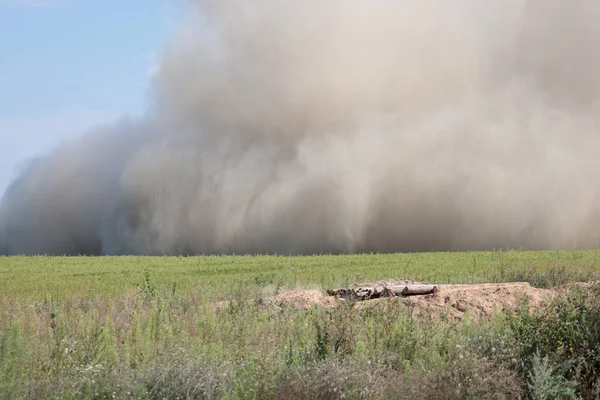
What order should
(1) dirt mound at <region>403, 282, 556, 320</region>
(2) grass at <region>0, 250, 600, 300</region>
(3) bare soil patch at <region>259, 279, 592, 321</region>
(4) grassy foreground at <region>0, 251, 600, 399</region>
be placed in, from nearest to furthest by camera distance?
(4) grassy foreground at <region>0, 251, 600, 399</region> → (3) bare soil patch at <region>259, 279, 592, 321</region> → (1) dirt mound at <region>403, 282, 556, 320</region> → (2) grass at <region>0, 250, 600, 300</region>

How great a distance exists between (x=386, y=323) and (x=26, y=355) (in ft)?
14.8

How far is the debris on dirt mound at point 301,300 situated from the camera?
1568 centimetres

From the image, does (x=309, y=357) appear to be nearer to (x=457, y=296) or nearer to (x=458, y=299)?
(x=458, y=299)

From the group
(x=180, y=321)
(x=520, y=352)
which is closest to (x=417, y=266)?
(x=180, y=321)

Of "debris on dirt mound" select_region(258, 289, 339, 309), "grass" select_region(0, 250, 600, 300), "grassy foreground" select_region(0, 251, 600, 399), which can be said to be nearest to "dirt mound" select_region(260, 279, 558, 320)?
"debris on dirt mound" select_region(258, 289, 339, 309)

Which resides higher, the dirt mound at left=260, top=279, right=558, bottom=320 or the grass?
the grass

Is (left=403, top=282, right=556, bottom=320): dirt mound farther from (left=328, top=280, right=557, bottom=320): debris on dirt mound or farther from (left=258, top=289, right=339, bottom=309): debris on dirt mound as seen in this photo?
(left=258, top=289, right=339, bottom=309): debris on dirt mound

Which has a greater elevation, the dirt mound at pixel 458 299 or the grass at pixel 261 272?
the grass at pixel 261 272

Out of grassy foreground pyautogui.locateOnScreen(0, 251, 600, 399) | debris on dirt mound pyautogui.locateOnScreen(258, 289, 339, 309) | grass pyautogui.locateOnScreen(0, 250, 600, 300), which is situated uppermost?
grass pyautogui.locateOnScreen(0, 250, 600, 300)

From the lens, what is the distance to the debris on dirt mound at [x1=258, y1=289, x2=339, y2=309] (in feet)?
51.4

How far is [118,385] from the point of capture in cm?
764

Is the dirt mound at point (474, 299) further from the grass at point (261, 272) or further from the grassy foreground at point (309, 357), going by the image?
the grassy foreground at point (309, 357)

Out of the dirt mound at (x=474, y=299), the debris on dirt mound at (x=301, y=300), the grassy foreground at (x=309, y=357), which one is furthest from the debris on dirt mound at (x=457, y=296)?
the grassy foreground at (x=309, y=357)

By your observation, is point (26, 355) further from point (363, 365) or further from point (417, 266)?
point (417, 266)
